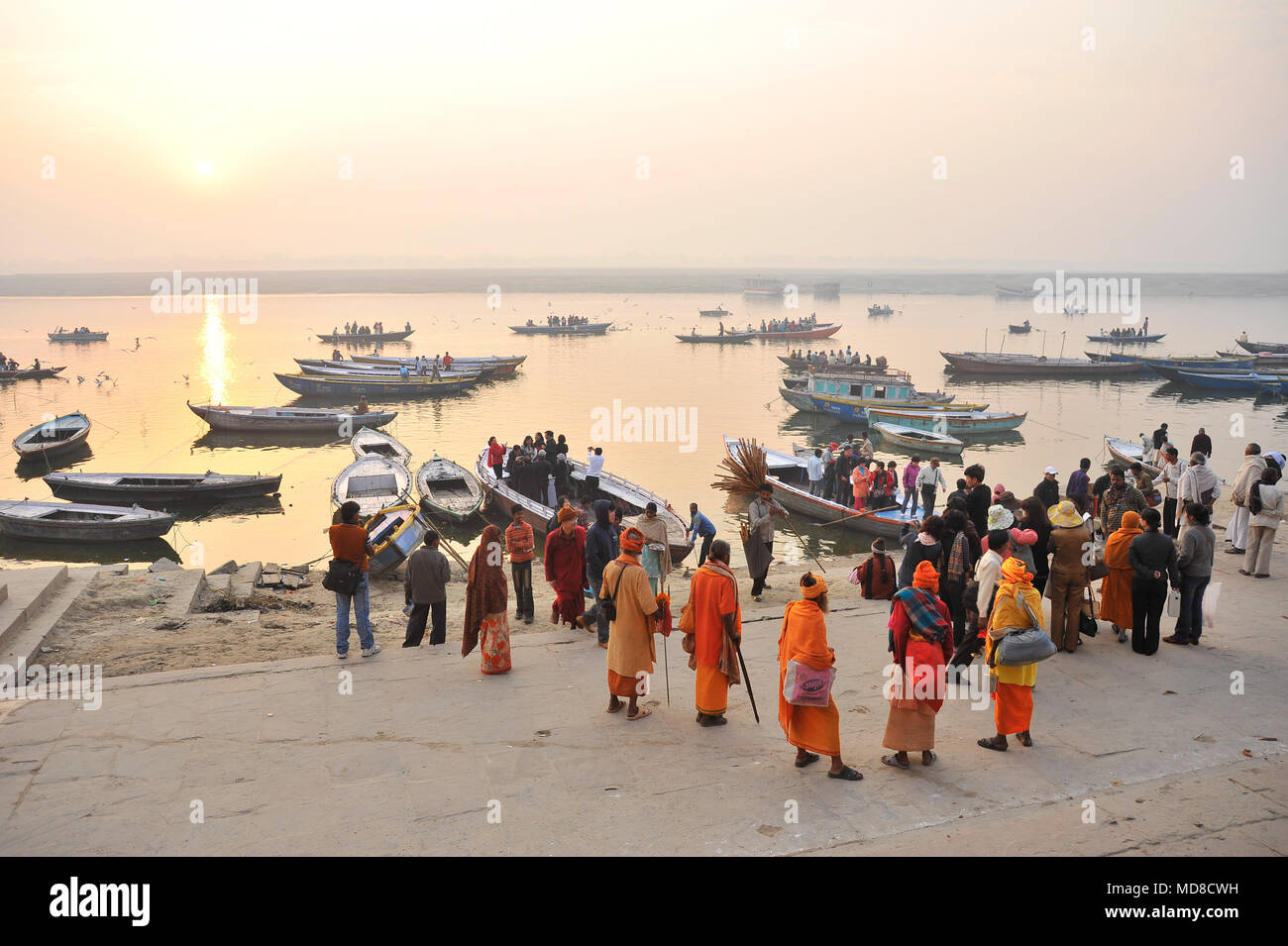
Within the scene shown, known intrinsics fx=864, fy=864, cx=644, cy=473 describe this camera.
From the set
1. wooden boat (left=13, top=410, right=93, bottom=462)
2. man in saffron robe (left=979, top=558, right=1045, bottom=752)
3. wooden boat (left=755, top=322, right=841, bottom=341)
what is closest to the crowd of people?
man in saffron robe (left=979, top=558, right=1045, bottom=752)

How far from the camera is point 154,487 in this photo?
875 inches

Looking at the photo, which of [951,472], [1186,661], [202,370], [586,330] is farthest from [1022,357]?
[202,370]

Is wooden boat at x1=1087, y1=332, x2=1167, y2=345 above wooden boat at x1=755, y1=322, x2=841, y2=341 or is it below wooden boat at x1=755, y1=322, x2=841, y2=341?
below

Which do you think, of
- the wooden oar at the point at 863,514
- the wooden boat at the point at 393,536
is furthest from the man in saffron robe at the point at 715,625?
the wooden oar at the point at 863,514

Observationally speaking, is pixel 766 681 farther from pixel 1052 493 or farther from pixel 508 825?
pixel 1052 493

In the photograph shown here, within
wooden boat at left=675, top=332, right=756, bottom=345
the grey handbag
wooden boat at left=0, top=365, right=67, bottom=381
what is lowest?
the grey handbag

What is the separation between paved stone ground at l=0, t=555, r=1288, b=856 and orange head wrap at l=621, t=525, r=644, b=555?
1384 millimetres

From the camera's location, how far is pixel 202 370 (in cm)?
5703

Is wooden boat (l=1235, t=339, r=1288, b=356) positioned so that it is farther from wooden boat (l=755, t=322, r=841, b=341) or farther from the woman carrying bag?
the woman carrying bag

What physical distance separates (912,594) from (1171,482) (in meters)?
8.84

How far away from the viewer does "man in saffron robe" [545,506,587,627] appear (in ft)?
28.8

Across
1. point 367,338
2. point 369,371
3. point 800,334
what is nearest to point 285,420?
point 369,371

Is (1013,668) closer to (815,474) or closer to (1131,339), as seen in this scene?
(815,474)
